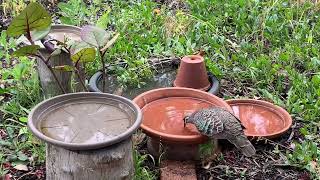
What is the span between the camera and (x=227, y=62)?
4.56 m

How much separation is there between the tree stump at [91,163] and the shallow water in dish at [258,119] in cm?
120

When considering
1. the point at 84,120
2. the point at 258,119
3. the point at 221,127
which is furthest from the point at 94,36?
the point at 258,119

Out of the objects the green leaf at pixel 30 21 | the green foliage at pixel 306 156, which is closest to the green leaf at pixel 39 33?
the green leaf at pixel 30 21

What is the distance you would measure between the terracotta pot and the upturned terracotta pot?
0.31 meters

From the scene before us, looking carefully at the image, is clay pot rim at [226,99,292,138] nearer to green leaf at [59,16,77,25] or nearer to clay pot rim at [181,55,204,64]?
clay pot rim at [181,55,204,64]

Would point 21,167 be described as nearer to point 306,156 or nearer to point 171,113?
point 171,113

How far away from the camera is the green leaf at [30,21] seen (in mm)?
2883

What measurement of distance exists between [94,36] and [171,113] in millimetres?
780

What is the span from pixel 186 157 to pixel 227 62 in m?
1.45

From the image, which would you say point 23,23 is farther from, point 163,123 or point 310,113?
point 310,113

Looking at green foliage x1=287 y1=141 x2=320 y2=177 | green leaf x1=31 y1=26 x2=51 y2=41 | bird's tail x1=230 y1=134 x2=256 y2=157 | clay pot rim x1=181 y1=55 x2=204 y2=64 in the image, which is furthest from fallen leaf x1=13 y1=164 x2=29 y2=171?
green foliage x1=287 y1=141 x2=320 y2=177

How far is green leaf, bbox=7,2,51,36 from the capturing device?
2.88 meters

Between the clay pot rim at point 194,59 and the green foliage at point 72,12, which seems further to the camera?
the green foliage at point 72,12

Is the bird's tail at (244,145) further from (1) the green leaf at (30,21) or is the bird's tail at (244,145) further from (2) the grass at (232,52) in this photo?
(1) the green leaf at (30,21)
